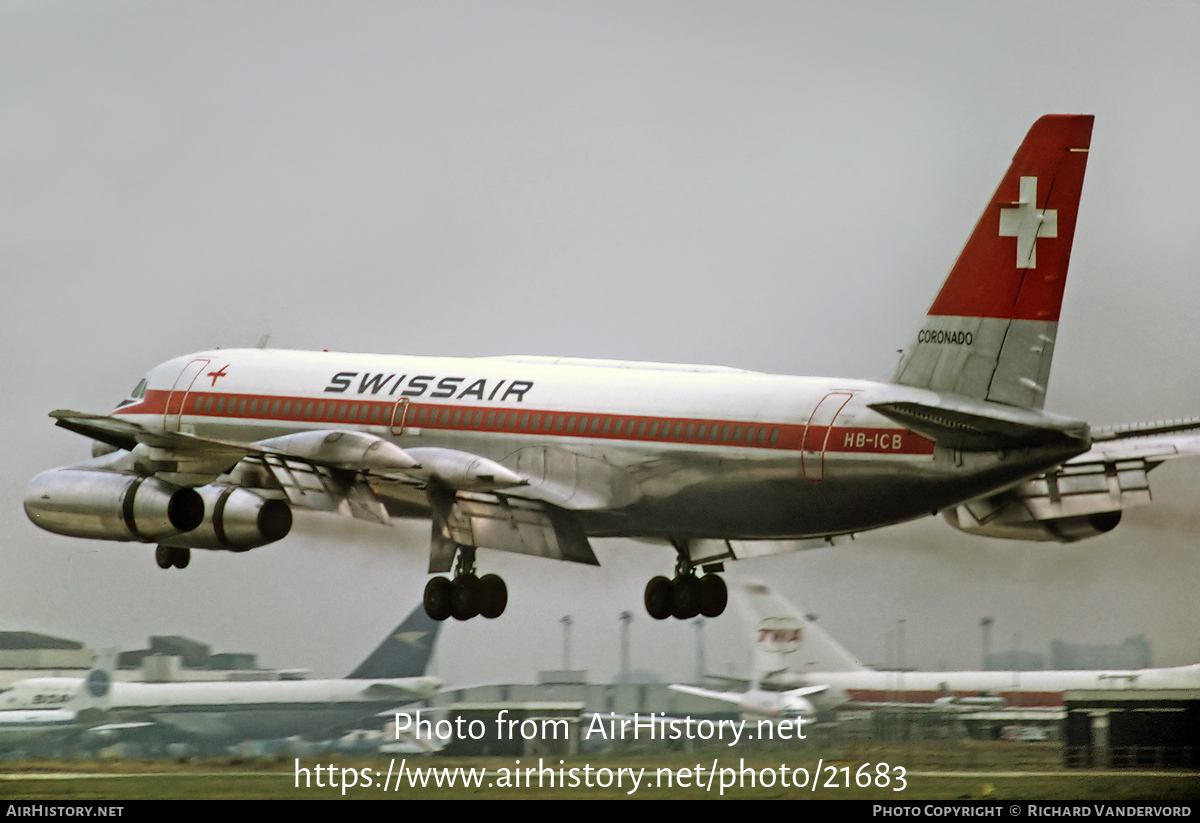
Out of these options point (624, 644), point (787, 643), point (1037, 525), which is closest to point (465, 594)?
point (624, 644)

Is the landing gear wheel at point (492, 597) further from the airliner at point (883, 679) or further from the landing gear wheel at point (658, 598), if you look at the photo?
the airliner at point (883, 679)

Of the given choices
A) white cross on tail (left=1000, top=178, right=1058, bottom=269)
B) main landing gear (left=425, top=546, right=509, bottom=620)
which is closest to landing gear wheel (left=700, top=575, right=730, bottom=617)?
main landing gear (left=425, top=546, right=509, bottom=620)

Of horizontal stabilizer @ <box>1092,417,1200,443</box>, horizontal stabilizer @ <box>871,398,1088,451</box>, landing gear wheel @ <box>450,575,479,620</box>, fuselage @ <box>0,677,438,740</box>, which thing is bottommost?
fuselage @ <box>0,677,438,740</box>

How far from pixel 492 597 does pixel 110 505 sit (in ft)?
16.3

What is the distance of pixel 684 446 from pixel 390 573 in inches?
184

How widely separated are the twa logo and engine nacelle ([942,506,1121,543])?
2.43 m

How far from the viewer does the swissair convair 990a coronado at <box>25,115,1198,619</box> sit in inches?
909

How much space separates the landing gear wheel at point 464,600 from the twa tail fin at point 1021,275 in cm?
696

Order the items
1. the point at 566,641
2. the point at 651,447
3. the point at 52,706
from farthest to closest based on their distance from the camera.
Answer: the point at 52,706
the point at 566,641
the point at 651,447

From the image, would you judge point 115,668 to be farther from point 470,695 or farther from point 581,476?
point 581,476

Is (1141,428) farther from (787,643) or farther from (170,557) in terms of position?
(170,557)

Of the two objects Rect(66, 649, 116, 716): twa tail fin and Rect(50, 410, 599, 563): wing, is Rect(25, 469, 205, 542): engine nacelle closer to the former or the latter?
Rect(50, 410, 599, 563): wing

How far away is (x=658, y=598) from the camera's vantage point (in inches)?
1064

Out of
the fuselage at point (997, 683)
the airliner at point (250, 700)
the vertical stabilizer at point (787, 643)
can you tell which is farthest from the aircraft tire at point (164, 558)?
the fuselage at point (997, 683)
